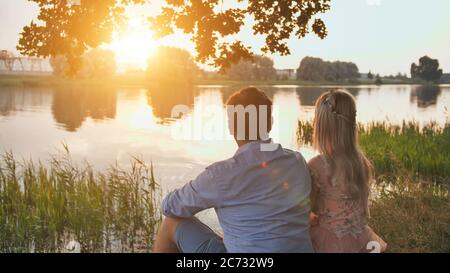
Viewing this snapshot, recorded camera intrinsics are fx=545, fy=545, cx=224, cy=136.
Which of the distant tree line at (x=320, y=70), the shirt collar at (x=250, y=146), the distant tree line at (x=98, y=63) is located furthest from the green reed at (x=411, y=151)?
the distant tree line at (x=98, y=63)

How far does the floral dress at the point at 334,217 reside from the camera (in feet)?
11.3

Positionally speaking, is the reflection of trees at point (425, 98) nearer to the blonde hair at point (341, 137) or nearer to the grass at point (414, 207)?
the grass at point (414, 207)

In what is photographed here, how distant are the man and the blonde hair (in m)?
0.27

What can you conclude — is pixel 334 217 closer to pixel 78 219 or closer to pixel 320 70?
pixel 78 219

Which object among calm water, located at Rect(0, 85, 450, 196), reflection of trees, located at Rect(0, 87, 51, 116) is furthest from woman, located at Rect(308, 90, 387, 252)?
reflection of trees, located at Rect(0, 87, 51, 116)

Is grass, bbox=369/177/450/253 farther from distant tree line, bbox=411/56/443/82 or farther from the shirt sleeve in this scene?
distant tree line, bbox=411/56/443/82

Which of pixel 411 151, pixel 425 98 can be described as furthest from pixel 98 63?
pixel 411 151

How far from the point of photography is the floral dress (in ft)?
11.3

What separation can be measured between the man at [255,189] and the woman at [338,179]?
0.26 m

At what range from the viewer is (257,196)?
303cm

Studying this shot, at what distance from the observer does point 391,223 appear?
6.08 metres

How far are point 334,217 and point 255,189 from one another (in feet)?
2.50
